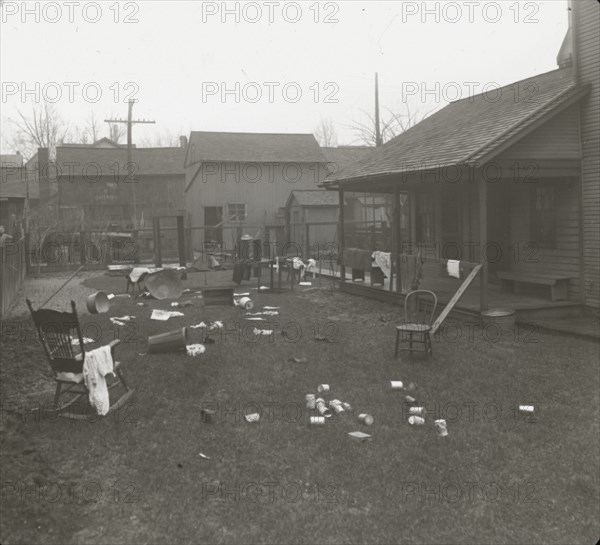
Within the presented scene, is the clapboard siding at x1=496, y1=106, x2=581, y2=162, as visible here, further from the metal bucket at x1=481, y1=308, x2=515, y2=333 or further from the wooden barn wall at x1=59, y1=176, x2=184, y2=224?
the wooden barn wall at x1=59, y1=176, x2=184, y2=224

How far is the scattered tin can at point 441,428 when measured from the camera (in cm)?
623

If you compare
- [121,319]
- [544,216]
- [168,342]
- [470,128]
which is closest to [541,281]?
[544,216]

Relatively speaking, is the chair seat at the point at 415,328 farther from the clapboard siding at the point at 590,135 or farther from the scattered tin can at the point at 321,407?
the clapboard siding at the point at 590,135

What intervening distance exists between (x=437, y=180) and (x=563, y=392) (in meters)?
6.37

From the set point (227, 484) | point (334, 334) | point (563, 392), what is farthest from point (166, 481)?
point (334, 334)

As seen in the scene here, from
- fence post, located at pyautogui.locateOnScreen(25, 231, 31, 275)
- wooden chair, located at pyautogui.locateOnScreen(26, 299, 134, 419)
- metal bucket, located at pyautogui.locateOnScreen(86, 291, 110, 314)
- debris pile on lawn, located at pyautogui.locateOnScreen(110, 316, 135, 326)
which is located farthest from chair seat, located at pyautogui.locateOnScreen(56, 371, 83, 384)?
fence post, located at pyautogui.locateOnScreen(25, 231, 31, 275)

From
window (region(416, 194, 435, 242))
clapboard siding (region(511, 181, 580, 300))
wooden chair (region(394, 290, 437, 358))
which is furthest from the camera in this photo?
window (region(416, 194, 435, 242))

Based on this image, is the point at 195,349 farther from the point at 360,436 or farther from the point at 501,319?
the point at 501,319

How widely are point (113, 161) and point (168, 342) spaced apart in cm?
3896

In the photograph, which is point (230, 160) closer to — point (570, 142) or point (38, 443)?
point (570, 142)

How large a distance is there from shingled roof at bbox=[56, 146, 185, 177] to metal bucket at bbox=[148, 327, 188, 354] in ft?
120

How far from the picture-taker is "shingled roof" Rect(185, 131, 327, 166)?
34.8 metres

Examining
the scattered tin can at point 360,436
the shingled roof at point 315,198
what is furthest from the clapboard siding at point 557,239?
the shingled roof at point 315,198

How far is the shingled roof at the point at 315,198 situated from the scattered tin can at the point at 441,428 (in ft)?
79.9
